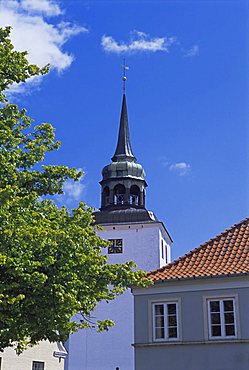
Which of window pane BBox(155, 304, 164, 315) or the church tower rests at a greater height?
the church tower

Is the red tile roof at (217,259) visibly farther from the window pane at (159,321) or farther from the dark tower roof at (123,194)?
the dark tower roof at (123,194)

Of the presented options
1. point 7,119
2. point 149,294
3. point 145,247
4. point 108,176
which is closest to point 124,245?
point 145,247

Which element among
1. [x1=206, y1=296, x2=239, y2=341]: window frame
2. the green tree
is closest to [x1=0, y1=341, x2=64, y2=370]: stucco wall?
the green tree

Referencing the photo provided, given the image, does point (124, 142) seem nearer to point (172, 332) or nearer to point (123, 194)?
point (123, 194)

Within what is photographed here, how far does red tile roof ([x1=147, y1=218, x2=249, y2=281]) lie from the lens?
2103 cm

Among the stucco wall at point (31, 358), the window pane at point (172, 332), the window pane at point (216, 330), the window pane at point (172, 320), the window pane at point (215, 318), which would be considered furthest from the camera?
the stucco wall at point (31, 358)

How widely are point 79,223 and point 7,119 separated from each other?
12.1 feet

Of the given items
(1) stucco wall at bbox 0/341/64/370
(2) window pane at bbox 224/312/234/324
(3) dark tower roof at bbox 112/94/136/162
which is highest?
(3) dark tower roof at bbox 112/94/136/162

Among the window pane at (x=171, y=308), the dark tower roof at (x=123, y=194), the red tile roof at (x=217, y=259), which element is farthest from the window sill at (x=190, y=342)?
the dark tower roof at (x=123, y=194)

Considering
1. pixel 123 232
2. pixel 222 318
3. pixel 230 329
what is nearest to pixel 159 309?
pixel 222 318

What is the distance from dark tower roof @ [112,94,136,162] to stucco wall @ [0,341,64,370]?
1193 inches

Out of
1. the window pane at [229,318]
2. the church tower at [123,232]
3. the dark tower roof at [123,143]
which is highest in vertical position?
the dark tower roof at [123,143]

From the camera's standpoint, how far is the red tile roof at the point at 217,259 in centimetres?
2103

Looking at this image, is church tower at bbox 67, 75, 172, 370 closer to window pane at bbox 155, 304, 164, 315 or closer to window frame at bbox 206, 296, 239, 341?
window pane at bbox 155, 304, 164, 315
